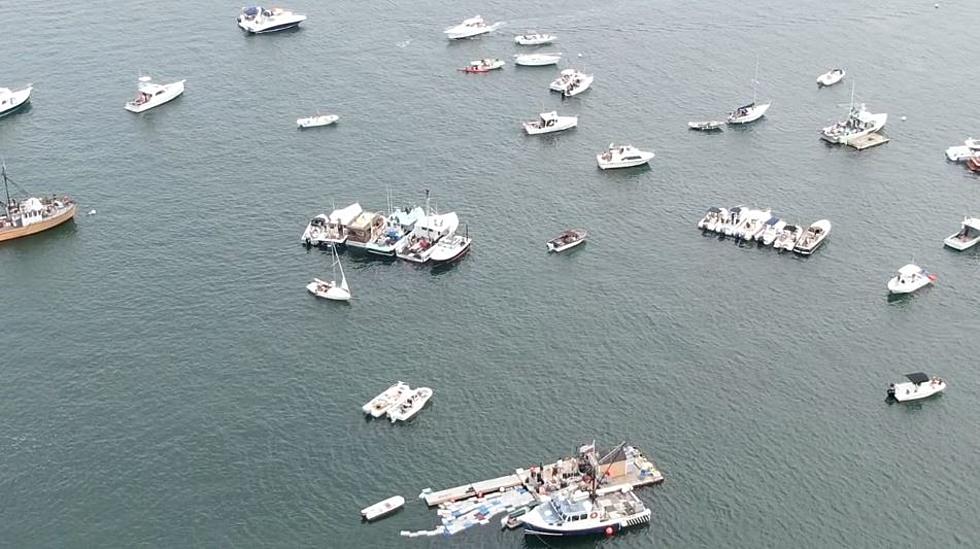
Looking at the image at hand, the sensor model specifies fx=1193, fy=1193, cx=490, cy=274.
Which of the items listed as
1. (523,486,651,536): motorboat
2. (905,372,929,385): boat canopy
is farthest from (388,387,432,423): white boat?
(905,372,929,385): boat canopy

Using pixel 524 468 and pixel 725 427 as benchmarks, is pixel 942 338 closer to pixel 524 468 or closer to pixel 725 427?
pixel 725 427

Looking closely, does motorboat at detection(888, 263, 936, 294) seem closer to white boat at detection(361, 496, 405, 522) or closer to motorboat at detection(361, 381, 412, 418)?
motorboat at detection(361, 381, 412, 418)

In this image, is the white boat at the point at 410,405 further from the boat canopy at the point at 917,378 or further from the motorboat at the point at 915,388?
the boat canopy at the point at 917,378

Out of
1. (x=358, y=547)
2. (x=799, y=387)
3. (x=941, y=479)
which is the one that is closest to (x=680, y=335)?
(x=799, y=387)

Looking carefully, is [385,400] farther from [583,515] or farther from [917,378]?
[917,378]

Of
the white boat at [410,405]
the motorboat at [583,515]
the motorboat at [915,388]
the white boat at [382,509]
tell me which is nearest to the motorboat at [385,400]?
the white boat at [410,405]

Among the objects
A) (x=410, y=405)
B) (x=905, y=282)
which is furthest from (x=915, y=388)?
(x=410, y=405)
